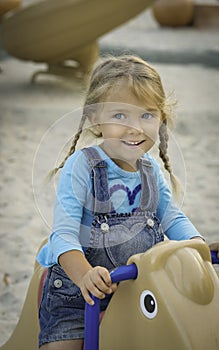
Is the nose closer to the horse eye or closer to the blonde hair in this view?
the blonde hair

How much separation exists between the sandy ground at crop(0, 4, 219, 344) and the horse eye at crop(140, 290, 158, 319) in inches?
11.6

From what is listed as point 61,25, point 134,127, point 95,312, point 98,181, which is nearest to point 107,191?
point 98,181

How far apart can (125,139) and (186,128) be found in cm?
408

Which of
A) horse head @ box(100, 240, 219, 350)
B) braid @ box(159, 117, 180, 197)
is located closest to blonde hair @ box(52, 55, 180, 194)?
braid @ box(159, 117, 180, 197)

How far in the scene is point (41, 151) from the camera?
1.47 meters

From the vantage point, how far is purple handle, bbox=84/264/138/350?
127 centimetres

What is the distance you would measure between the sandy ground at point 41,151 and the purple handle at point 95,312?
0.24 m

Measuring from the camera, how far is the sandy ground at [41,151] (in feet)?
4.94

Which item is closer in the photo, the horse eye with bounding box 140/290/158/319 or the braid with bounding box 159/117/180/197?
the horse eye with bounding box 140/290/158/319

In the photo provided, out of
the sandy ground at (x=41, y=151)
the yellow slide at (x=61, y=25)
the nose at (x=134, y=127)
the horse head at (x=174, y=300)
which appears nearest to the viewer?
the horse head at (x=174, y=300)

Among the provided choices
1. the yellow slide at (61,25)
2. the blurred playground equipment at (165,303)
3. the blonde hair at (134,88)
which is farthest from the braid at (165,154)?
the yellow slide at (61,25)

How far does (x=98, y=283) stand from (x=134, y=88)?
44cm

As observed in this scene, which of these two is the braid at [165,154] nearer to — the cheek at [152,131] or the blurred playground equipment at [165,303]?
the cheek at [152,131]

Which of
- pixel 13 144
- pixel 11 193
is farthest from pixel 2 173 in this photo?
pixel 13 144
